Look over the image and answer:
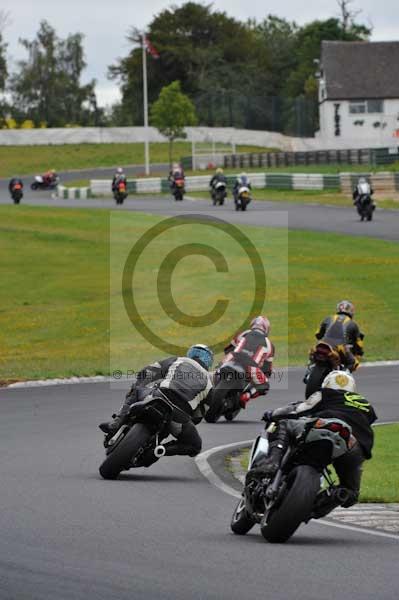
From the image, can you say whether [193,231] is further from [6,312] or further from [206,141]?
[206,141]

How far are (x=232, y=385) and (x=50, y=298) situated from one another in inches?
679

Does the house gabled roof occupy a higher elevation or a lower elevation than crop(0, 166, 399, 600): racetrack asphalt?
higher

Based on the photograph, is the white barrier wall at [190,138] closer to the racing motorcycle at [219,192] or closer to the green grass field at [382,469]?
the racing motorcycle at [219,192]

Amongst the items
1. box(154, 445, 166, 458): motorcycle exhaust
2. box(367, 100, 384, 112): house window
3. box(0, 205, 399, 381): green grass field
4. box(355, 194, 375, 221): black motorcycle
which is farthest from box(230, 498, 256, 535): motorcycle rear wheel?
box(367, 100, 384, 112): house window

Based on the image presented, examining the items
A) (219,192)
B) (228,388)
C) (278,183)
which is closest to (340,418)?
(228,388)

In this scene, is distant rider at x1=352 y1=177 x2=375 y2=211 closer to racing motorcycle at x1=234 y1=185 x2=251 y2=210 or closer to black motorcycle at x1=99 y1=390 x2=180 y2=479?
racing motorcycle at x1=234 y1=185 x2=251 y2=210

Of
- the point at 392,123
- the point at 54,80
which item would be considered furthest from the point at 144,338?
the point at 54,80

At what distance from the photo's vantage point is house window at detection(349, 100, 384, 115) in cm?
9419

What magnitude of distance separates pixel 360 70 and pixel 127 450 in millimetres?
86417

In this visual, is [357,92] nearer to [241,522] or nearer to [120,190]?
[120,190]

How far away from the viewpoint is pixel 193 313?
30.9 metres

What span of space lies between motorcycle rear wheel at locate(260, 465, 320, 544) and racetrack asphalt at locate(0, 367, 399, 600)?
0.12 meters

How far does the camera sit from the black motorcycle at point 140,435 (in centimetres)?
1230

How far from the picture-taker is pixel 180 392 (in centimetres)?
1280
